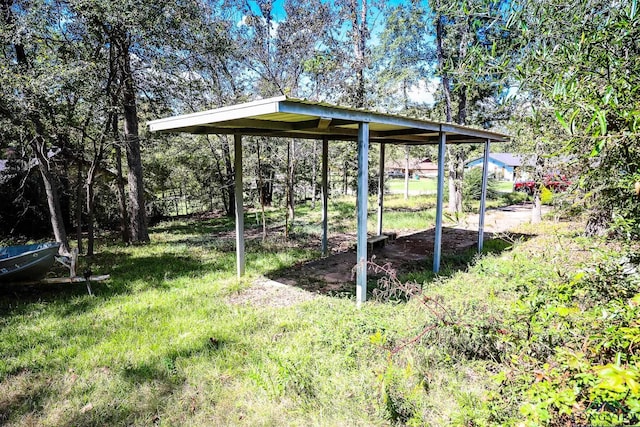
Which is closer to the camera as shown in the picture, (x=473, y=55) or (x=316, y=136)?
(x=473, y=55)

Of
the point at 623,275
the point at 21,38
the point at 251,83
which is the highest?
the point at 251,83

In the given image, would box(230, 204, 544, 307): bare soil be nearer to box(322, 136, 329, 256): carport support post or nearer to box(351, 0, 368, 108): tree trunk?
box(322, 136, 329, 256): carport support post

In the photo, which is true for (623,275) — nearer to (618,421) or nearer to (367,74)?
(618,421)

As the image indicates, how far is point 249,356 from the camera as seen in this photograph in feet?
11.1

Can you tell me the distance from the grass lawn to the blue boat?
1.19 feet

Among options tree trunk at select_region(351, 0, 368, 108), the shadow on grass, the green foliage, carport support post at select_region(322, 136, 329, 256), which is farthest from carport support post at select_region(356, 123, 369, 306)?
tree trunk at select_region(351, 0, 368, 108)

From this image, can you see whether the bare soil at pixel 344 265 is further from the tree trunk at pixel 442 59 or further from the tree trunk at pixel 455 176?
the tree trunk at pixel 442 59

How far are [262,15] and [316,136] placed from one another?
4.96m

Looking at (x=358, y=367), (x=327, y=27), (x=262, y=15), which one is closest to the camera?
(x=358, y=367)

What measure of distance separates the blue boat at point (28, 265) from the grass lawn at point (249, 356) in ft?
1.19

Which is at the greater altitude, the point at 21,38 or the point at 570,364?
the point at 21,38

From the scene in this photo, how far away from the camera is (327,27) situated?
10.9 m

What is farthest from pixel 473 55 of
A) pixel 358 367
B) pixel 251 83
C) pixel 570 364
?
pixel 251 83

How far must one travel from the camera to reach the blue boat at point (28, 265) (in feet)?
15.5
